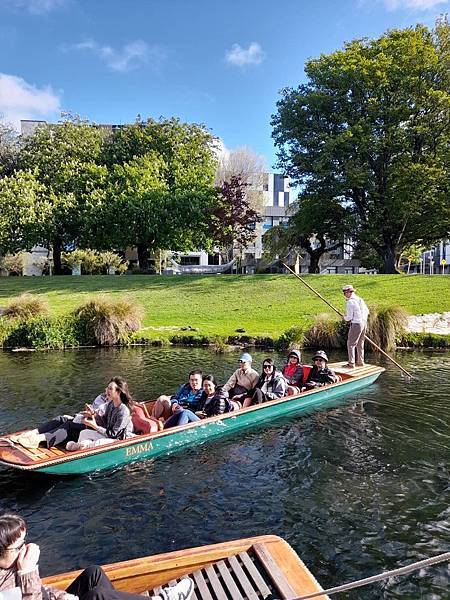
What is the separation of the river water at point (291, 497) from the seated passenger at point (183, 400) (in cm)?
91

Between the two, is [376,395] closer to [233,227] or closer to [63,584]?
[63,584]

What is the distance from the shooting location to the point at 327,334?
1752 centimetres

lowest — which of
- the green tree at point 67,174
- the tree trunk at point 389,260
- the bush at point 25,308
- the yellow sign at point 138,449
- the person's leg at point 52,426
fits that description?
the yellow sign at point 138,449

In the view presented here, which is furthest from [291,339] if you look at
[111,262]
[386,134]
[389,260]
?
[111,262]

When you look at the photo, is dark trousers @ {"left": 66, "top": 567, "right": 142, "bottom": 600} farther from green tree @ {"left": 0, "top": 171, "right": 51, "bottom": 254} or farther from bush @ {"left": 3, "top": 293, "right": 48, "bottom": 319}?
green tree @ {"left": 0, "top": 171, "right": 51, "bottom": 254}

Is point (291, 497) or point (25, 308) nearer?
point (291, 497)

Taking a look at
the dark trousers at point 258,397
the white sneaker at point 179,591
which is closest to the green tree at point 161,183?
the dark trousers at point 258,397

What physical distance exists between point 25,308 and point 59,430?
486 inches

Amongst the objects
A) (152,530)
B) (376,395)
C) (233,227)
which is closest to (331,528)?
(152,530)

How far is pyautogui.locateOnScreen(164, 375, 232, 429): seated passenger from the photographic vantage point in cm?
809

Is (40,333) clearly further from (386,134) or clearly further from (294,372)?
(386,134)

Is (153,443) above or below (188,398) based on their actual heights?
below

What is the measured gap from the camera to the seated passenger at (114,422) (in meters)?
7.39

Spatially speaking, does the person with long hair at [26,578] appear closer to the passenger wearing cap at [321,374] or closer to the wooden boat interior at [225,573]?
the wooden boat interior at [225,573]
